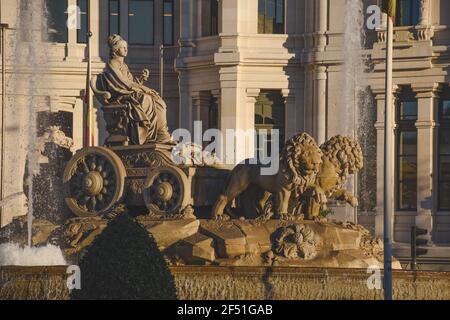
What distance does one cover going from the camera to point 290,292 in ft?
156

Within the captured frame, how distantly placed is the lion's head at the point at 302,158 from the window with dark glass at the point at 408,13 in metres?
36.8

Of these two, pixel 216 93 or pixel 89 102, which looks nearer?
pixel 89 102

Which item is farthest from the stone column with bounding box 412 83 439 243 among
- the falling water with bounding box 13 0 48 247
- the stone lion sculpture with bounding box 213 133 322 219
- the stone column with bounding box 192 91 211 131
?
the stone lion sculpture with bounding box 213 133 322 219

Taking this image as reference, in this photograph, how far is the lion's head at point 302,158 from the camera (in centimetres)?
5125

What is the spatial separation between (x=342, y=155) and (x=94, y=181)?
500 cm

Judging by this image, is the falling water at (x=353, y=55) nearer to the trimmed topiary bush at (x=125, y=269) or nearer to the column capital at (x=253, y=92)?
the column capital at (x=253, y=92)

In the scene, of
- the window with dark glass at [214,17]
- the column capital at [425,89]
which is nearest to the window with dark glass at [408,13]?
the column capital at [425,89]

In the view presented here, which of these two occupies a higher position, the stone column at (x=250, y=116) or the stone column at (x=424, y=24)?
the stone column at (x=424, y=24)

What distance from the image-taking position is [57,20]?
309 ft

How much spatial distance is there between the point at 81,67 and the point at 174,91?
3.45 metres

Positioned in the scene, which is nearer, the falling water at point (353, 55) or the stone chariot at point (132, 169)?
the stone chariot at point (132, 169)

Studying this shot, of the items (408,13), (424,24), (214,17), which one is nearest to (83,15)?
(214,17)

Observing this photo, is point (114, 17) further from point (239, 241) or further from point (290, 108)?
point (239, 241)
